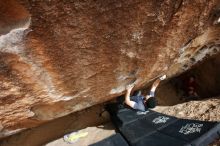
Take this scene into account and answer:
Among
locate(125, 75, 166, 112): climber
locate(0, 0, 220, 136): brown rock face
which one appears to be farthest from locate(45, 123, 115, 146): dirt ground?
locate(0, 0, 220, 136): brown rock face

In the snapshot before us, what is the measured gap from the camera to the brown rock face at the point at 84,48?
93.2 inches

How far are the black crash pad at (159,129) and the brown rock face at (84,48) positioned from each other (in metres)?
0.54

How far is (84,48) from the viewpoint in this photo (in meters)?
2.73

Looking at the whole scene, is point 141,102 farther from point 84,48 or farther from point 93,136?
point 84,48

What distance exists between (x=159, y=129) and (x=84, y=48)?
158 centimetres

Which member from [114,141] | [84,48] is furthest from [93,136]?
[84,48]

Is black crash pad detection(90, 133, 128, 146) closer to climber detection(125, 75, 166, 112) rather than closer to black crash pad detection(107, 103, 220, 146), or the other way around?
black crash pad detection(107, 103, 220, 146)

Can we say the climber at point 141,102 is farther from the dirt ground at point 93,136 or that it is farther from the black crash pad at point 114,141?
the black crash pad at point 114,141

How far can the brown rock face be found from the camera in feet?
7.77

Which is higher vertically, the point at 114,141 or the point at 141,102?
the point at 141,102

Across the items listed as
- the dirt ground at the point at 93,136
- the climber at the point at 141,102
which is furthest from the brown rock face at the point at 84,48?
the dirt ground at the point at 93,136

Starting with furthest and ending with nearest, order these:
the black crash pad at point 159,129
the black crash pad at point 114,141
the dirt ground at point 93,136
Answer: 1. the dirt ground at point 93,136
2. the black crash pad at point 114,141
3. the black crash pad at point 159,129

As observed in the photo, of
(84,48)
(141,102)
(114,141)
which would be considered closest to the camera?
(84,48)

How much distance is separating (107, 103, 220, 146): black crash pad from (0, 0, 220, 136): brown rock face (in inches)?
21.2
